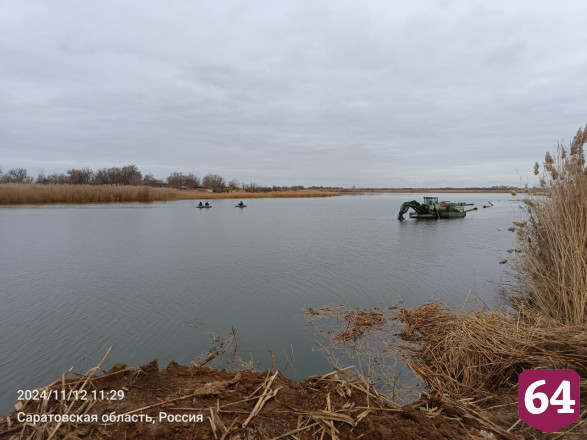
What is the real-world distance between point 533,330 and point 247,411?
323 cm

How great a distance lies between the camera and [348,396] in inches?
104

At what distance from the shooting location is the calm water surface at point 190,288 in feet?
16.7

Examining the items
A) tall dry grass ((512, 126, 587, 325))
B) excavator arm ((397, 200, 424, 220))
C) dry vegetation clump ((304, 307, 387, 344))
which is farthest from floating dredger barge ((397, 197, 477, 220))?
tall dry grass ((512, 126, 587, 325))

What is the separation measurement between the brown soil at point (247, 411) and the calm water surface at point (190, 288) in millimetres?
1824

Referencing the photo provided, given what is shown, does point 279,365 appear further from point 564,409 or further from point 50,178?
point 50,178

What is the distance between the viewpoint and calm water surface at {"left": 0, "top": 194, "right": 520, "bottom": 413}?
5078mm

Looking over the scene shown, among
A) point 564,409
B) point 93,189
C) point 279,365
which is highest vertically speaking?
point 93,189

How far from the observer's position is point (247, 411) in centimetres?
241

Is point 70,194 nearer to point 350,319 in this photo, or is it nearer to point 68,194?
point 68,194

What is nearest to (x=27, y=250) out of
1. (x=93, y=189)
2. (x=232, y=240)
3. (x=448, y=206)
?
(x=232, y=240)

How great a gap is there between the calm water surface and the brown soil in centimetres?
182

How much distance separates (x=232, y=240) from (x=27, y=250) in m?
8.23

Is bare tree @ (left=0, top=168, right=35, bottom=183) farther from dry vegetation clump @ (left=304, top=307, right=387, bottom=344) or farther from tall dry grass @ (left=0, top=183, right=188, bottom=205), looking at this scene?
dry vegetation clump @ (left=304, top=307, right=387, bottom=344)

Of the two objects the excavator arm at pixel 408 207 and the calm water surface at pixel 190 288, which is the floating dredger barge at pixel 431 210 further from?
the calm water surface at pixel 190 288
